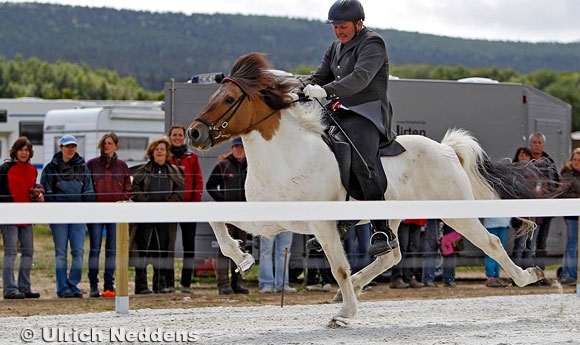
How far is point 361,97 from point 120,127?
12601 millimetres

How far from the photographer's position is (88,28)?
128500 millimetres

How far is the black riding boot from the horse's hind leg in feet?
2.60

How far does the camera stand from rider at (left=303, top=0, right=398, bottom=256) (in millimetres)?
8070

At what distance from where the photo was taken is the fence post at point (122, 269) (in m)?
9.40

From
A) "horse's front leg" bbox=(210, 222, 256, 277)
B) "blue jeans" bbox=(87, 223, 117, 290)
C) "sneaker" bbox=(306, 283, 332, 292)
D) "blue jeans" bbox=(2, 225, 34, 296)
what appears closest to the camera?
"horse's front leg" bbox=(210, 222, 256, 277)

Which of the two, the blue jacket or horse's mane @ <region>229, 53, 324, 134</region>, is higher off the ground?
horse's mane @ <region>229, 53, 324, 134</region>

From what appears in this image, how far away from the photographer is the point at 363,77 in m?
8.12

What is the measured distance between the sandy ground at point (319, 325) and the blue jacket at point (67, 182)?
86.2 inches

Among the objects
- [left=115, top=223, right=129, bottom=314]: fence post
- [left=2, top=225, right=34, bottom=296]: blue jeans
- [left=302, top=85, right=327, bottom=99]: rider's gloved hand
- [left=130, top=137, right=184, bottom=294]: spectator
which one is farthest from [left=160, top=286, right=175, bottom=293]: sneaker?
[left=302, top=85, right=327, bottom=99]: rider's gloved hand

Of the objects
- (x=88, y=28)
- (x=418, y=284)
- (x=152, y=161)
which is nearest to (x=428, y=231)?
(x=418, y=284)

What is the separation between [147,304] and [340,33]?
4078 mm

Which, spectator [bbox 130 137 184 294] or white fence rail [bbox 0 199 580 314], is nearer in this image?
white fence rail [bbox 0 199 580 314]

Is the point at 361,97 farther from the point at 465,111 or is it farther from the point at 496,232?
the point at 465,111

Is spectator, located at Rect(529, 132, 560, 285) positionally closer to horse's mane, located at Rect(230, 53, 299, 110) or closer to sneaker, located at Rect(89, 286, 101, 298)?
horse's mane, located at Rect(230, 53, 299, 110)
